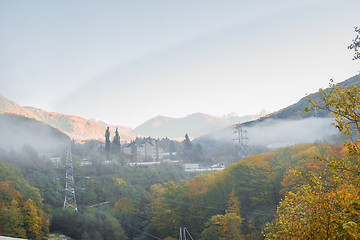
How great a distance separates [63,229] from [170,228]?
→ 17.0 m

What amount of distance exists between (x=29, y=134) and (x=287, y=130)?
119 meters

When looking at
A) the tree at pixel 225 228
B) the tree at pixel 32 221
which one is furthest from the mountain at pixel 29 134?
the tree at pixel 225 228

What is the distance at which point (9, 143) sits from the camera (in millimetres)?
79375

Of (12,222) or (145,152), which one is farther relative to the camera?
(145,152)

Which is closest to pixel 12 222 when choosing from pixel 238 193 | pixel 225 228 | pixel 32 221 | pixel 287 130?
pixel 32 221

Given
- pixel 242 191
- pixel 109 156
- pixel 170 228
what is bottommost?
pixel 170 228

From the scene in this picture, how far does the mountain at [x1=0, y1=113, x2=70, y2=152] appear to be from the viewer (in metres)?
82.8

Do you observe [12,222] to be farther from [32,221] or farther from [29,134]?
[29,134]

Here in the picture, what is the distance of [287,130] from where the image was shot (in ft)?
424

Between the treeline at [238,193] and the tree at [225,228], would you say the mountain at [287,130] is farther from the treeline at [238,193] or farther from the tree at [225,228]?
the tree at [225,228]

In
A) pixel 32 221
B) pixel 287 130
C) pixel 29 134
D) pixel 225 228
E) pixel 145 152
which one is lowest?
pixel 225 228

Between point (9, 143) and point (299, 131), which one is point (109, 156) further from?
point (299, 131)

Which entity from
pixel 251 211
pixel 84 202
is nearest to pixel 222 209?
pixel 251 211

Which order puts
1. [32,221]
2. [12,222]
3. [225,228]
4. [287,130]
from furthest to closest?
[287,130]
[32,221]
[12,222]
[225,228]
